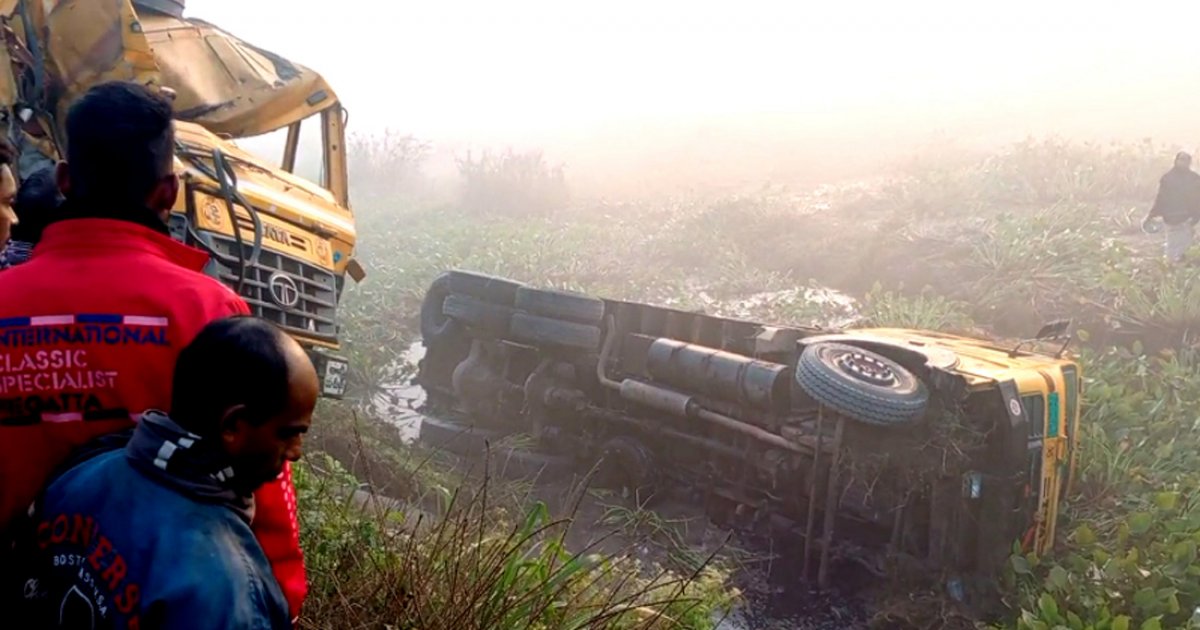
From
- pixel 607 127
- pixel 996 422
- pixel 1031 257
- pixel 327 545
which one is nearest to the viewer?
pixel 327 545

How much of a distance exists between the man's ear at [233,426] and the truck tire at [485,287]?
19.9 ft

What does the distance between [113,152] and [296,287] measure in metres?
2.67

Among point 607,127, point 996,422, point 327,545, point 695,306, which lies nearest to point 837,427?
point 996,422

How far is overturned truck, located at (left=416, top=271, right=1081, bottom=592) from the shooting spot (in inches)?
196

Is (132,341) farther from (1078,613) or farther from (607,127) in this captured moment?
(607,127)

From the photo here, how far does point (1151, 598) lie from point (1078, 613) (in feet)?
1.24

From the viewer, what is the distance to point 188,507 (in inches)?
49.8

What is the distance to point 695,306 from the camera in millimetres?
11125

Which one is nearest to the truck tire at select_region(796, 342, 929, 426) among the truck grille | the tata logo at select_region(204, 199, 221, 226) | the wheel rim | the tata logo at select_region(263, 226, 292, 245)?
the wheel rim

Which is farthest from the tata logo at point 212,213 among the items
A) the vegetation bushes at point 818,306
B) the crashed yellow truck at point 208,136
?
the vegetation bushes at point 818,306

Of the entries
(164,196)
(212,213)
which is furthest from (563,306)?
(164,196)

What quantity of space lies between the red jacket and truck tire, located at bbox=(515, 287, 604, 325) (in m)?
5.34

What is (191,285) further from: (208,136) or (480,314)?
(480,314)

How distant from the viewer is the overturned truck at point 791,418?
16.3ft
